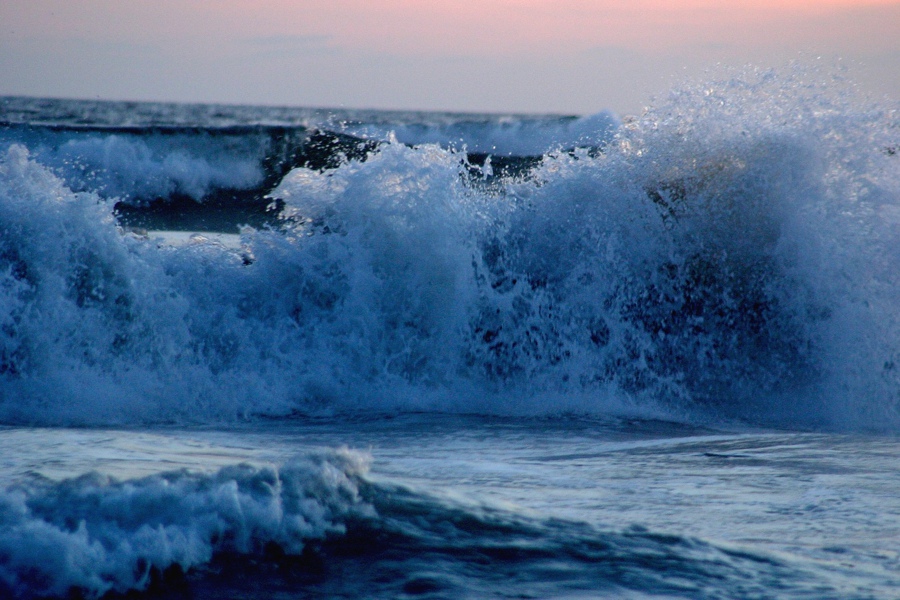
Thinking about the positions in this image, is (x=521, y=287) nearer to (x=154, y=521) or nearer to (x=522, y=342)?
(x=522, y=342)

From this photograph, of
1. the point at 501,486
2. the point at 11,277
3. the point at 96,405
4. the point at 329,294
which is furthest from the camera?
the point at 329,294

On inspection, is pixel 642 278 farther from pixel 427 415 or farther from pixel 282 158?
pixel 282 158

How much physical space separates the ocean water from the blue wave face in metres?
0.02

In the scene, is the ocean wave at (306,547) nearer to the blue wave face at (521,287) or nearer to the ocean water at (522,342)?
the ocean water at (522,342)

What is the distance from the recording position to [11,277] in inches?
210

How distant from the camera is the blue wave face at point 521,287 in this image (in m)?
5.19

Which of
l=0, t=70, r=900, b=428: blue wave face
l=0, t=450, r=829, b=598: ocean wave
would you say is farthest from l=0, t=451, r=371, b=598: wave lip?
l=0, t=70, r=900, b=428: blue wave face

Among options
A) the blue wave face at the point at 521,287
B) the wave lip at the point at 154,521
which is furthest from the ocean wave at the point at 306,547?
the blue wave face at the point at 521,287

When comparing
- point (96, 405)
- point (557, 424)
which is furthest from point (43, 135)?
point (557, 424)

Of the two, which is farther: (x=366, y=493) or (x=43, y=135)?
(x=43, y=135)

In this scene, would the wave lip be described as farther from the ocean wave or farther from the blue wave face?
the blue wave face

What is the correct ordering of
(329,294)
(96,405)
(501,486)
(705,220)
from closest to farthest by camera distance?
(501,486), (96,405), (329,294), (705,220)

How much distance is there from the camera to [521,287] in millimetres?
5840

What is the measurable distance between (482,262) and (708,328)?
146 cm
